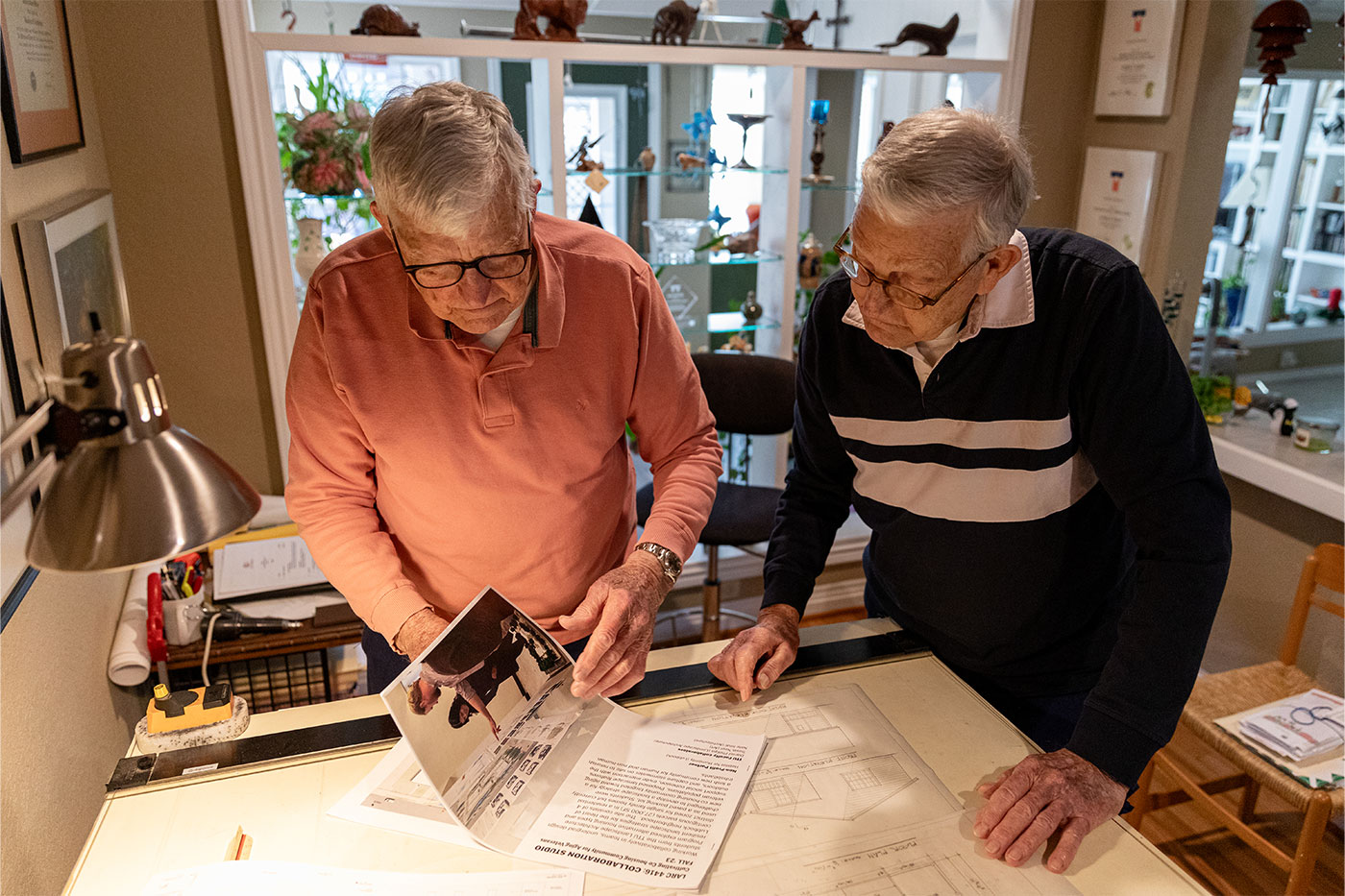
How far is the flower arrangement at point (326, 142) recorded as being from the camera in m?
2.48

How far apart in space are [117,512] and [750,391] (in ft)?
7.78

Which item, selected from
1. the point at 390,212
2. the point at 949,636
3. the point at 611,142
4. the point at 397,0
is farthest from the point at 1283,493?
the point at 397,0

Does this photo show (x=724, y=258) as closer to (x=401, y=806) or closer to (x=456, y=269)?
(x=456, y=269)

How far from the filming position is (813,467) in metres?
1.48

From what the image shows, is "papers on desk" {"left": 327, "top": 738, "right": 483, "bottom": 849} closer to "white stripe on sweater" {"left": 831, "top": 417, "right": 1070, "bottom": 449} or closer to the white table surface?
"white stripe on sweater" {"left": 831, "top": 417, "right": 1070, "bottom": 449}

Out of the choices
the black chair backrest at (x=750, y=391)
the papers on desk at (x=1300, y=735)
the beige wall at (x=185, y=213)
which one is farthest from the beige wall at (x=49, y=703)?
the papers on desk at (x=1300, y=735)

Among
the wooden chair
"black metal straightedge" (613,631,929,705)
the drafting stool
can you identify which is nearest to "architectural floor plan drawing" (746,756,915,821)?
"black metal straightedge" (613,631,929,705)

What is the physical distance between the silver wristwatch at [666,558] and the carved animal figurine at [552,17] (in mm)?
1837

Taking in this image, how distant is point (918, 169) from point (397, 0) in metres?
2.60

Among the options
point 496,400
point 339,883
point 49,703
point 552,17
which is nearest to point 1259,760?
point 496,400

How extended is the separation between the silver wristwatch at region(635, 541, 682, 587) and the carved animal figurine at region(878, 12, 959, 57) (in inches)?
89.7

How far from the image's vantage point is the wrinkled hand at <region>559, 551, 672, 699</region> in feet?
3.89

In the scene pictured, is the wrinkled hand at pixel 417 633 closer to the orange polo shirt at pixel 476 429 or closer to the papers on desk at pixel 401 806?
the orange polo shirt at pixel 476 429

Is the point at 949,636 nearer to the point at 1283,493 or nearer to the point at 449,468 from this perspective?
the point at 449,468
